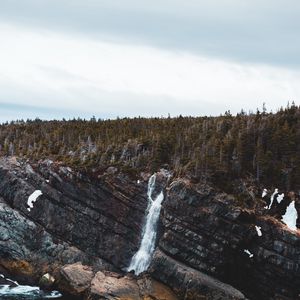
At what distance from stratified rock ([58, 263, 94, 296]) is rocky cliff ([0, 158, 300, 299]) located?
14 cm

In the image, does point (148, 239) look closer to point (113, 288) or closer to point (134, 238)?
point (134, 238)

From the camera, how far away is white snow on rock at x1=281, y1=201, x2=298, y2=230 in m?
67.9

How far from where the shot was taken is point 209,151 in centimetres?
8156

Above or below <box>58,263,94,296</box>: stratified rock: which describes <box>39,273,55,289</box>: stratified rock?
below

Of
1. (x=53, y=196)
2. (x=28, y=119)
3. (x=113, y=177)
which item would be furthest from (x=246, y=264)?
(x=28, y=119)

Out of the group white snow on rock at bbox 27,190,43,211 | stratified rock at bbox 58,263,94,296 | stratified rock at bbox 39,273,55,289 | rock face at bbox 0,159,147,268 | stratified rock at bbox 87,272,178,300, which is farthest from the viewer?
white snow on rock at bbox 27,190,43,211

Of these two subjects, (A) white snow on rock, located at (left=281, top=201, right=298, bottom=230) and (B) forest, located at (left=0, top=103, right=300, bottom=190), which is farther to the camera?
(B) forest, located at (left=0, top=103, right=300, bottom=190)

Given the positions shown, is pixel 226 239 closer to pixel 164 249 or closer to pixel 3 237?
pixel 164 249

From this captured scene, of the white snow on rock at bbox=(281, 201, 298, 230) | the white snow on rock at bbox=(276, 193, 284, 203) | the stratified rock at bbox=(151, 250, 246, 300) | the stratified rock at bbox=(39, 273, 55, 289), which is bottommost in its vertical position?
the stratified rock at bbox=(39, 273, 55, 289)

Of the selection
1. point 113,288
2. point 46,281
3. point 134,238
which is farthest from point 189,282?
point 46,281

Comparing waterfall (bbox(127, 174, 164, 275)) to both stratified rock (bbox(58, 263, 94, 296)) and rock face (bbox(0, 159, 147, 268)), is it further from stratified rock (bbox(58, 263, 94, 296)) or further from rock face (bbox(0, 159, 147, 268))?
stratified rock (bbox(58, 263, 94, 296))


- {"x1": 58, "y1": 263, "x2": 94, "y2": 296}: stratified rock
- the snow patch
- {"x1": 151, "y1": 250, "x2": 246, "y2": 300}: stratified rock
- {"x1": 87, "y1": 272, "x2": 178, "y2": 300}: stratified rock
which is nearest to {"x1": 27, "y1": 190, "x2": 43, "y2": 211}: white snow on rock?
the snow patch

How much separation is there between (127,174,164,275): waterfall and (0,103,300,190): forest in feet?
19.0

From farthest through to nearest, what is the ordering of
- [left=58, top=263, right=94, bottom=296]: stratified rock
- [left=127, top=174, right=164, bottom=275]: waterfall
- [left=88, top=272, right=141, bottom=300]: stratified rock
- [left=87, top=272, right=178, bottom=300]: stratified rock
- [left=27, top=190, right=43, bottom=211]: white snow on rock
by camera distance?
[left=27, top=190, right=43, bottom=211]: white snow on rock → [left=127, top=174, right=164, bottom=275]: waterfall → [left=58, top=263, right=94, bottom=296]: stratified rock → [left=87, top=272, right=178, bottom=300]: stratified rock → [left=88, top=272, right=141, bottom=300]: stratified rock
